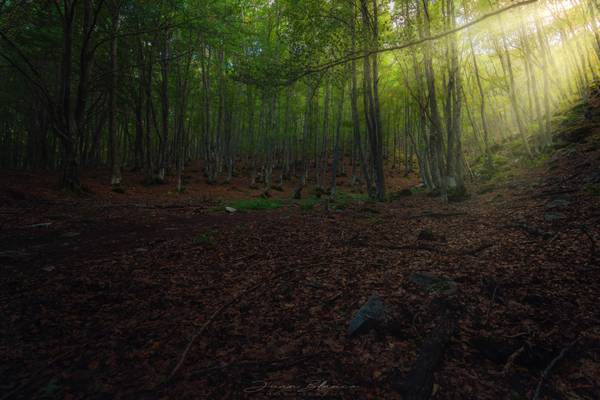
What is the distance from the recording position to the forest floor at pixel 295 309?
225cm

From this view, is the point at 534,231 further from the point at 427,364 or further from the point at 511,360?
the point at 427,364

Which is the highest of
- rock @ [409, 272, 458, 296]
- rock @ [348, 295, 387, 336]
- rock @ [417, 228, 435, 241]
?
rock @ [417, 228, 435, 241]

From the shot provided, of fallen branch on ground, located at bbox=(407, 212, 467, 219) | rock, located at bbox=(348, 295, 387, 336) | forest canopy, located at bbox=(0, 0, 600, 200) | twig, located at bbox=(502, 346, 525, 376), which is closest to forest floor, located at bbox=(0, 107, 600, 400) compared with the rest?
twig, located at bbox=(502, 346, 525, 376)

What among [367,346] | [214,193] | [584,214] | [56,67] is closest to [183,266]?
[367,346]

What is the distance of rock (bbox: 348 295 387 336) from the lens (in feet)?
9.48

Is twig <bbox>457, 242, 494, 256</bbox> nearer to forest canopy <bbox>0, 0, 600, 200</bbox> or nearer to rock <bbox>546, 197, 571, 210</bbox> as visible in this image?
rock <bbox>546, 197, 571, 210</bbox>

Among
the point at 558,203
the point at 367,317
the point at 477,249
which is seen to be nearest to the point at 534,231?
the point at 477,249

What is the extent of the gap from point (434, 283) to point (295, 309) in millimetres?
1971

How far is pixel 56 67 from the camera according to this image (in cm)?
2153

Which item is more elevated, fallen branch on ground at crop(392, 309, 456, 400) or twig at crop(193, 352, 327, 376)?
fallen branch on ground at crop(392, 309, 456, 400)

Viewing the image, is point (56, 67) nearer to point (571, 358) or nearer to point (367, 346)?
point (367, 346)

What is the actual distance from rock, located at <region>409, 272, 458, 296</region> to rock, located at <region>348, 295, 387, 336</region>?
901 mm

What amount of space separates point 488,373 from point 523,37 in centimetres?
2274

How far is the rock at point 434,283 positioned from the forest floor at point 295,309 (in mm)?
146
